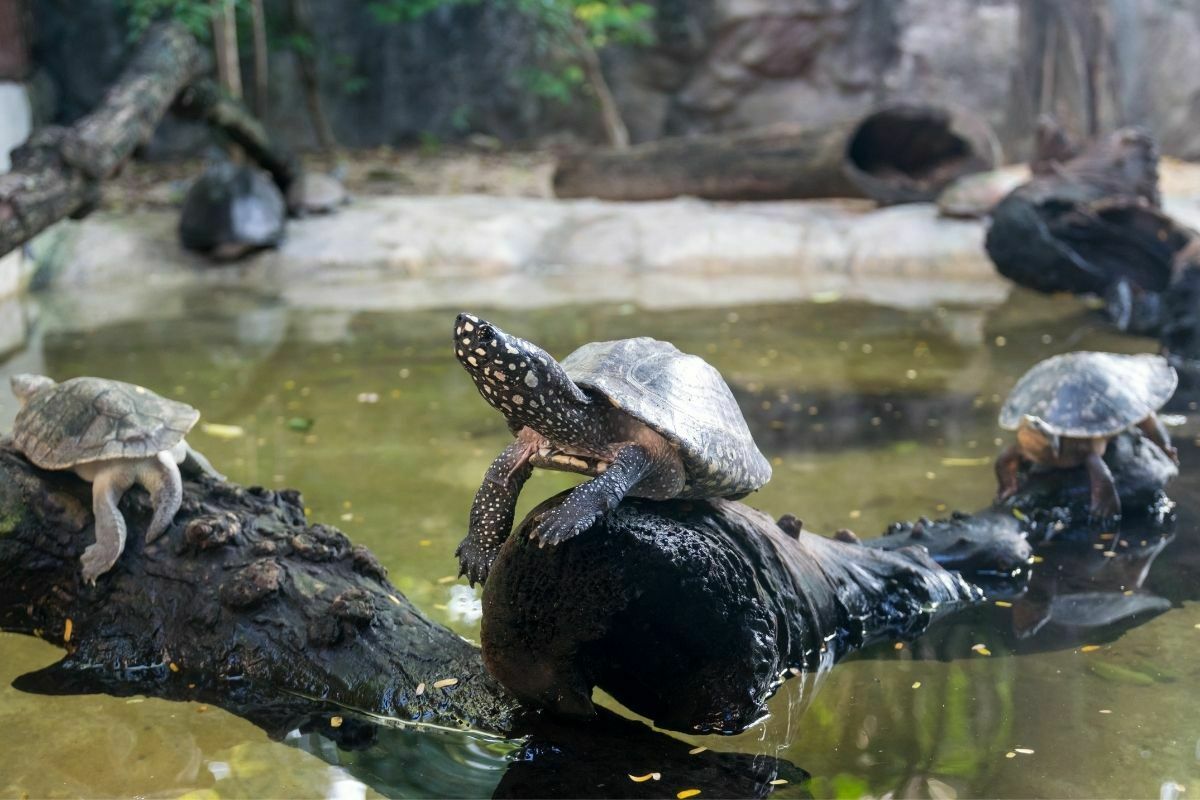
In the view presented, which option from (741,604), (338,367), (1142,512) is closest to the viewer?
(741,604)

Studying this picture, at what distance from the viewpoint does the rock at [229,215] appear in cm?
1075

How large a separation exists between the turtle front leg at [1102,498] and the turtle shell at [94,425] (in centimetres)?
329

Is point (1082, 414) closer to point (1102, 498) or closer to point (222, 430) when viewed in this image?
point (1102, 498)

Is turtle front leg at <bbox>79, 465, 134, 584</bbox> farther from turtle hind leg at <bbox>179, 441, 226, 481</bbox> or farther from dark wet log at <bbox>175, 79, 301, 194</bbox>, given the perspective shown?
dark wet log at <bbox>175, 79, 301, 194</bbox>

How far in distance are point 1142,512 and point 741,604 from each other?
96.0 inches

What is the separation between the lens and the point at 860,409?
20.5ft

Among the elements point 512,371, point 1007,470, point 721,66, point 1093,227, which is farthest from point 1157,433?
point 721,66

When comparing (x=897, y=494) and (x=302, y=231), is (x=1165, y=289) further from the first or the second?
(x=302, y=231)

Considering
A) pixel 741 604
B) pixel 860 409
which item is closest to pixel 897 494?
pixel 860 409

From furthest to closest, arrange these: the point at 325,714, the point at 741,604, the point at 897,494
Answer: the point at 897,494 < the point at 325,714 < the point at 741,604

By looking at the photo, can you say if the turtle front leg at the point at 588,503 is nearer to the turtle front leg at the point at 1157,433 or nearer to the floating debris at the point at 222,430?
the turtle front leg at the point at 1157,433

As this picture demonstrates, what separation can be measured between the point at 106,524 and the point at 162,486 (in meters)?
0.19

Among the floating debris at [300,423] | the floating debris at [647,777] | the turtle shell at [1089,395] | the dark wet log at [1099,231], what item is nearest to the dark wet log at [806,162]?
the dark wet log at [1099,231]

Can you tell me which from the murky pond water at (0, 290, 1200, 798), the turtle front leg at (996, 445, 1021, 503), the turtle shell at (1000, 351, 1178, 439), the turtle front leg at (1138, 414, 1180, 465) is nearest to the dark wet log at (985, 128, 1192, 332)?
the murky pond water at (0, 290, 1200, 798)
